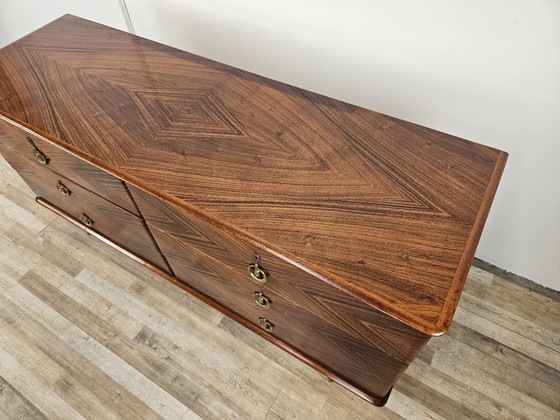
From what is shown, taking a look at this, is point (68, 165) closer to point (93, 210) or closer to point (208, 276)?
point (93, 210)

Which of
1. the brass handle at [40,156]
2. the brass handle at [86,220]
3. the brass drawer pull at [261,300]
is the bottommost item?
the brass handle at [86,220]

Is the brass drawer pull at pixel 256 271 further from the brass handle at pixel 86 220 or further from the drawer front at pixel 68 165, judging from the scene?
the brass handle at pixel 86 220

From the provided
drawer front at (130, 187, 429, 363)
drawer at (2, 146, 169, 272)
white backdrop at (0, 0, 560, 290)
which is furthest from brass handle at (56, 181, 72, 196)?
white backdrop at (0, 0, 560, 290)

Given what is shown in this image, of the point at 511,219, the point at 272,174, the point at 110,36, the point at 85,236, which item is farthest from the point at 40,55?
the point at 511,219

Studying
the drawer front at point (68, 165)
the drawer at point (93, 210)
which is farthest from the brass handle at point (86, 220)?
the drawer front at point (68, 165)

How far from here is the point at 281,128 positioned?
0.76 meters

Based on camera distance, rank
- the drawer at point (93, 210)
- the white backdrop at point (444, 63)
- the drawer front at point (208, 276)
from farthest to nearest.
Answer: the drawer at point (93, 210), the drawer front at point (208, 276), the white backdrop at point (444, 63)

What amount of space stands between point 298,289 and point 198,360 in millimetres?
579

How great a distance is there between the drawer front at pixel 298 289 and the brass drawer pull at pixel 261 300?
42mm

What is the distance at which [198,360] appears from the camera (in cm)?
105

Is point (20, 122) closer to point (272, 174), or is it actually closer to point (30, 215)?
point (272, 174)

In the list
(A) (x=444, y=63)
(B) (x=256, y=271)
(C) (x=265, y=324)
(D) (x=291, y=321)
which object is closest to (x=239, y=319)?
(C) (x=265, y=324)

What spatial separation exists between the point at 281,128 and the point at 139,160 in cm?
29

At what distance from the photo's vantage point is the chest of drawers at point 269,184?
57 cm
